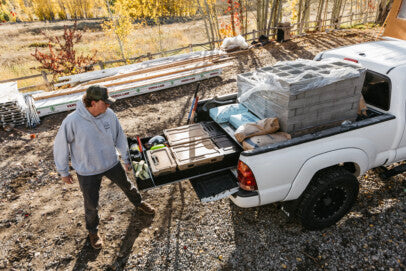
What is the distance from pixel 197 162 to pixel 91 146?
4.50 ft

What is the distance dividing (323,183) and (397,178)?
2222mm

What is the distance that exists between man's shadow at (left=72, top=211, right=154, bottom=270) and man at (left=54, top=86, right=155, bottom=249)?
5.6 inches

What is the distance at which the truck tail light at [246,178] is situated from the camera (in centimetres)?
305

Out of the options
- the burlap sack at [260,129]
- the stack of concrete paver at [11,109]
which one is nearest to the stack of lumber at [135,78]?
the stack of concrete paver at [11,109]

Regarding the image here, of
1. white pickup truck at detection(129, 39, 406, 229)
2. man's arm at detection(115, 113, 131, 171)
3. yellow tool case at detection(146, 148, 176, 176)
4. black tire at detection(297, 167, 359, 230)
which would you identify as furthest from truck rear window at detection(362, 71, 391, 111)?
man's arm at detection(115, 113, 131, 171)

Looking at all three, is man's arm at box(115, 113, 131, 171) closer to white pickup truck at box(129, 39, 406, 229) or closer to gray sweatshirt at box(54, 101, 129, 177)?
gray sweatshirt at box(54, 101, 129, 177)

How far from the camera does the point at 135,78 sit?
9547 millimetres

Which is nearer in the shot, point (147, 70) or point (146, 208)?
point (146, 208)

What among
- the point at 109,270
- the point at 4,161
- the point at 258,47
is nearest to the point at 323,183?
the point at 109,270

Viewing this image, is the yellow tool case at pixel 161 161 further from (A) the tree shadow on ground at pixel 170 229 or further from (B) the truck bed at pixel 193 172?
(A) the tree shadow on ground at pixel 170 229

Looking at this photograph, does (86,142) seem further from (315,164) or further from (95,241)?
(315,164)

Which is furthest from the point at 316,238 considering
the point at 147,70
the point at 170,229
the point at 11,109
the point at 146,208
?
the point at 147,70

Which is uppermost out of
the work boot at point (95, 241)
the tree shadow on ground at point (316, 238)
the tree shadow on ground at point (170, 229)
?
the work boot at point (95, 241)

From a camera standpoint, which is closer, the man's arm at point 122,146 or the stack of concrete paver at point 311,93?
the stack of concrete paver at point 311,93
